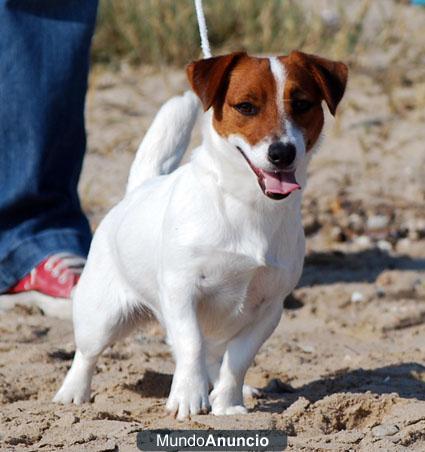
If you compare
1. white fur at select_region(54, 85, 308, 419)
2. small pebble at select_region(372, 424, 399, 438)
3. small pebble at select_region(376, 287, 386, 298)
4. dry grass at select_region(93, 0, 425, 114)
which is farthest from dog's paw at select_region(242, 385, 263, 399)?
dry grass at select_region(93, 0, 425, 114)

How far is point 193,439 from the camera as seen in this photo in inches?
122

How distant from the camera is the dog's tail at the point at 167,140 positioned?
415 cm

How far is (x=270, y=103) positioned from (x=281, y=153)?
192 mm

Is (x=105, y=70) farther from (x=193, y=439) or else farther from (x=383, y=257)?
(x=193, y=439)

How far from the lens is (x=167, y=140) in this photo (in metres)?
4.17

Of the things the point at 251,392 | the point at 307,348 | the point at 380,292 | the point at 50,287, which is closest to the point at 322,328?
the point at 307,348

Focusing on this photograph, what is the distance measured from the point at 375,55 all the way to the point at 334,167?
1.75 meters

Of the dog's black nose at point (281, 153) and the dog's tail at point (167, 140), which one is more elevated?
the dog's black nose at point (281, 153)

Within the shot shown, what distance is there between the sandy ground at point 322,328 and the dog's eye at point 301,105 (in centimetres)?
33

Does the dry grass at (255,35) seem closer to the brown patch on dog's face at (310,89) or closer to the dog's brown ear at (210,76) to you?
the brown patch on dog's face at (310,89)

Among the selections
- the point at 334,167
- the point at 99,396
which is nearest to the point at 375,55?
the point at 334,167

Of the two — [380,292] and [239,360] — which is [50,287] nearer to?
[380,292]

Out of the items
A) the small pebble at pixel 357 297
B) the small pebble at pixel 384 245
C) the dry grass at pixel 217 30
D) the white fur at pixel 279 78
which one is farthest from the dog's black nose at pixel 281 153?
the dry grass at pixel 217 30

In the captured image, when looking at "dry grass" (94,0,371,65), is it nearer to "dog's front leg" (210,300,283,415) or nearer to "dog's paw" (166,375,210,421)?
"dog's front leg" (210,300,283,415)
